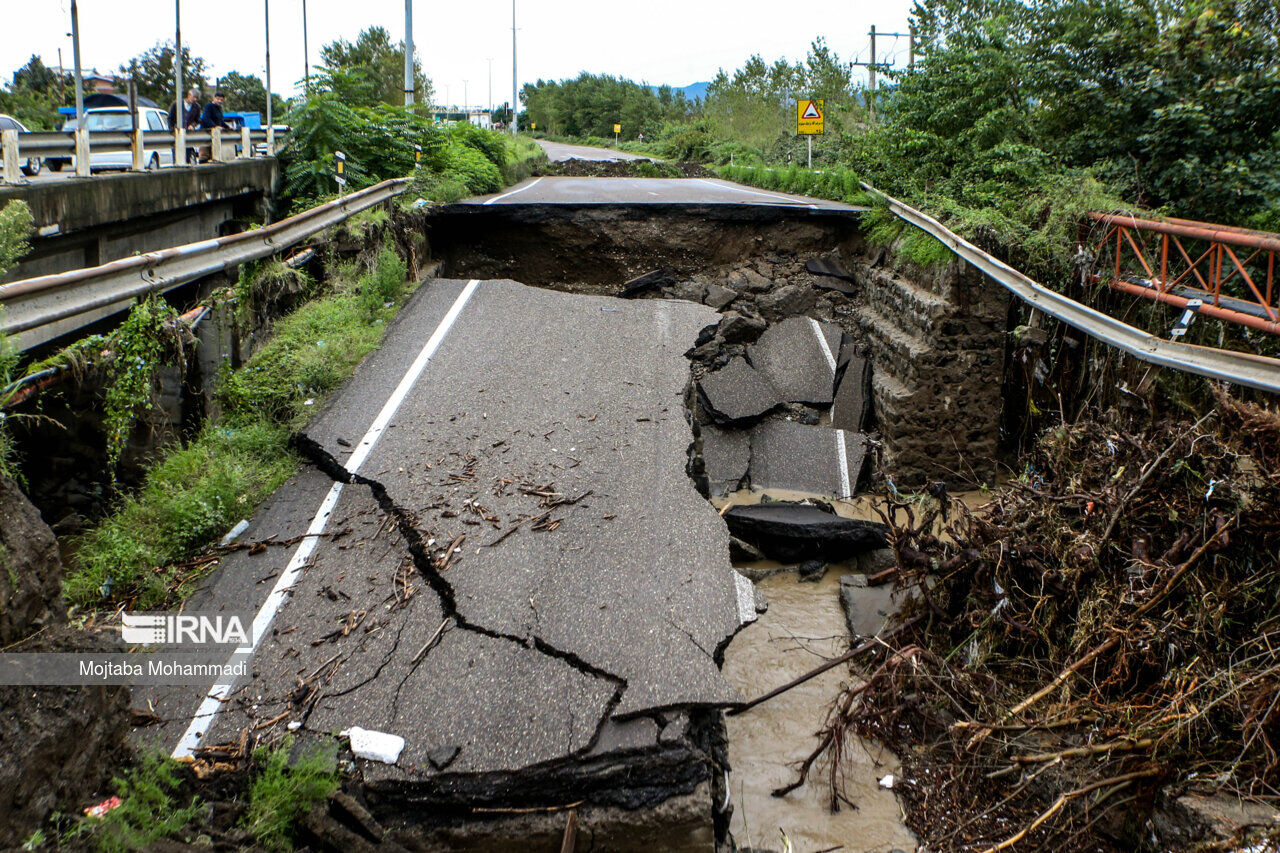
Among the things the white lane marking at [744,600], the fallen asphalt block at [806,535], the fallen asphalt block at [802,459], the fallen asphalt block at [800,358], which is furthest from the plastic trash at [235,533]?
the fallen asphalt block at [800,358]

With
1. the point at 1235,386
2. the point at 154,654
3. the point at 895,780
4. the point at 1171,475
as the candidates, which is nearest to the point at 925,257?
the point at 1235,386

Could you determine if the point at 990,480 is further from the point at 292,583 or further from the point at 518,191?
the point at 518,191

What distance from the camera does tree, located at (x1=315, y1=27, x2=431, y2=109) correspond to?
1666cm

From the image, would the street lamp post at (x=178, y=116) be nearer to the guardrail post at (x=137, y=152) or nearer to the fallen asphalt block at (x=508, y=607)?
the guardrail post at (x=137, y=152)

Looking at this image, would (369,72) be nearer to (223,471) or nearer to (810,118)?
(810,118)

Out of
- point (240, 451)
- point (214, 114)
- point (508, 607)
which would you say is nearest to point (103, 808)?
point (508, 607)

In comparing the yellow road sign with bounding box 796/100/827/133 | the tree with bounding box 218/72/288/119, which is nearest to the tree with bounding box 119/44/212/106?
the tree with bounding box 218/72/288/119

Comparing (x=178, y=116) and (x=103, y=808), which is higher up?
(x=178, y=116)

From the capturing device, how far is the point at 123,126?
22.5 m

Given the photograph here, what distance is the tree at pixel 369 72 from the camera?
1666cm

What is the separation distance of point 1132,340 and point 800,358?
5.63 m

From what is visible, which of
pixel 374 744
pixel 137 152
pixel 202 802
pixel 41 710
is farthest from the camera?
pixel 137 152

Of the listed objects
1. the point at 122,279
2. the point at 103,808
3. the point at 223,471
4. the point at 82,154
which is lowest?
the point at 103,808

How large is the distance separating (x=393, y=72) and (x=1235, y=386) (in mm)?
40443
